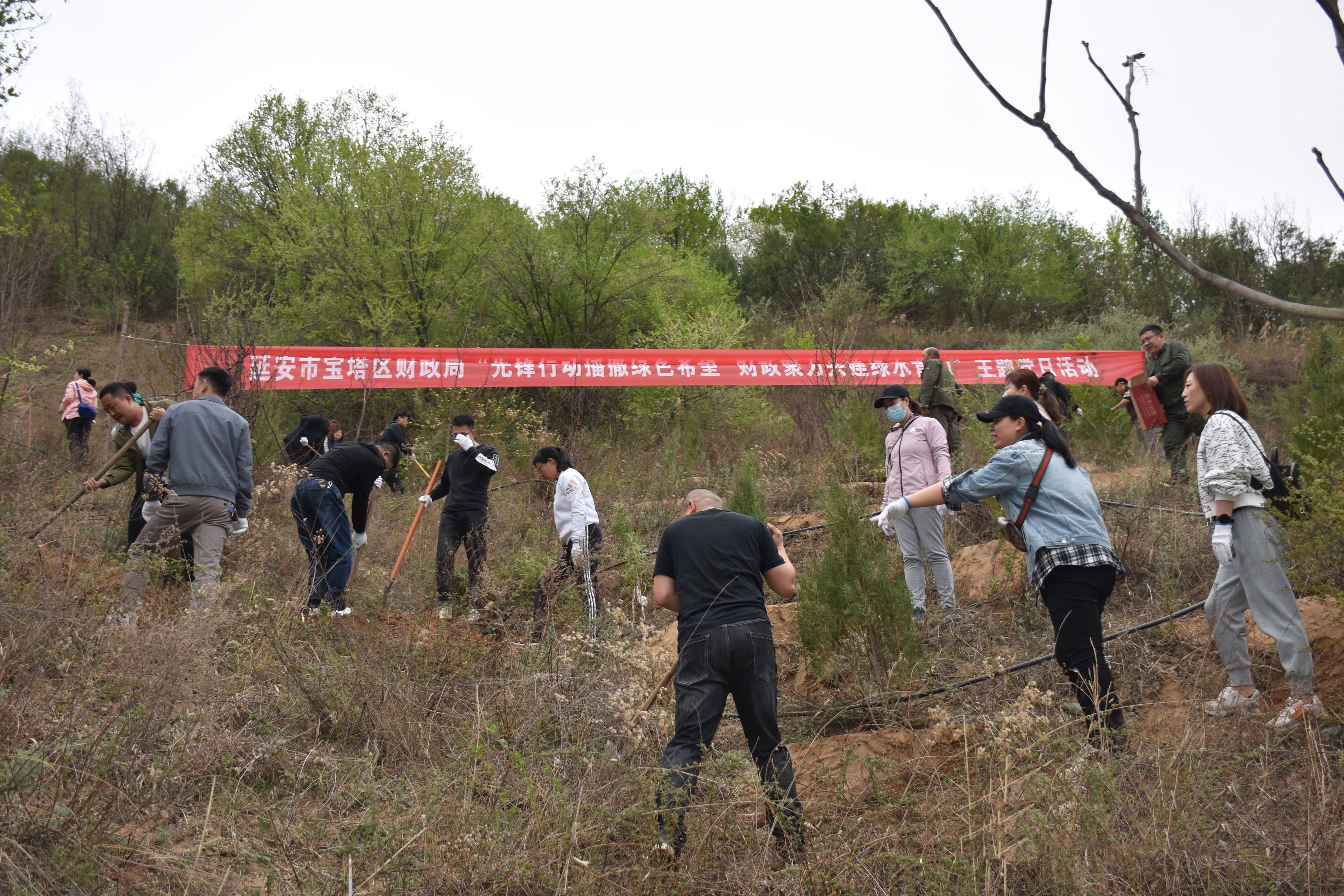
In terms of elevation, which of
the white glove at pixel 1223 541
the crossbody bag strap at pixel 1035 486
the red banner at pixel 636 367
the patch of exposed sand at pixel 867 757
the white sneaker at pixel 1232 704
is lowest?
the patch of exposed sand at pixel 867 757

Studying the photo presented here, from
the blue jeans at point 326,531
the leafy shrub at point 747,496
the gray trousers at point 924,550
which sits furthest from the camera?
the leafy shrub at point 747,496

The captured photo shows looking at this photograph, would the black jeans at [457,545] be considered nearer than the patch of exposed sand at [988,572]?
No

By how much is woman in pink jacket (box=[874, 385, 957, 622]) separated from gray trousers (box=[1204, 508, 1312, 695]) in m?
1.83

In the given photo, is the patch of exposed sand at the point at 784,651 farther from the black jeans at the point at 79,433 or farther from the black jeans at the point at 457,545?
the black jeans at the point at 79,433

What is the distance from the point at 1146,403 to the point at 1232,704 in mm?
4347

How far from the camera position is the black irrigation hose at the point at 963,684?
3.98 m

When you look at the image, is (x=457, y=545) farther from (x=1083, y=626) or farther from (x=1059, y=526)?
(x=1083, y=626)

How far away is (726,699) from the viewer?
10.5ft

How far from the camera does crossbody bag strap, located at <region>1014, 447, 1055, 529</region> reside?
3752 mm

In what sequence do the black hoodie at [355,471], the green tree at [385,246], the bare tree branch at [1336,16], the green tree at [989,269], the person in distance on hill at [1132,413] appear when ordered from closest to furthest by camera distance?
the bare tree branch at [1336,16] < the black hoodie at [355,471] < the person in distance on hill at [1132,413] < the green tree at [385,246] < the green tree at [989,269]

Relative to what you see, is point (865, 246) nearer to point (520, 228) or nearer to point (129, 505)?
point (520, 228)

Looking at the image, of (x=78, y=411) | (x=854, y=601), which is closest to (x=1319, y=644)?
(x=854, y=601)

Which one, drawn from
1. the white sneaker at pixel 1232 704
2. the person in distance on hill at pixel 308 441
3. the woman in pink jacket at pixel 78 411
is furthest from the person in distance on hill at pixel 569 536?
the woman in pink jacket at pixel 78 411

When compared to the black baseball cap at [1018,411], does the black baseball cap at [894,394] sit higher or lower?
higher
